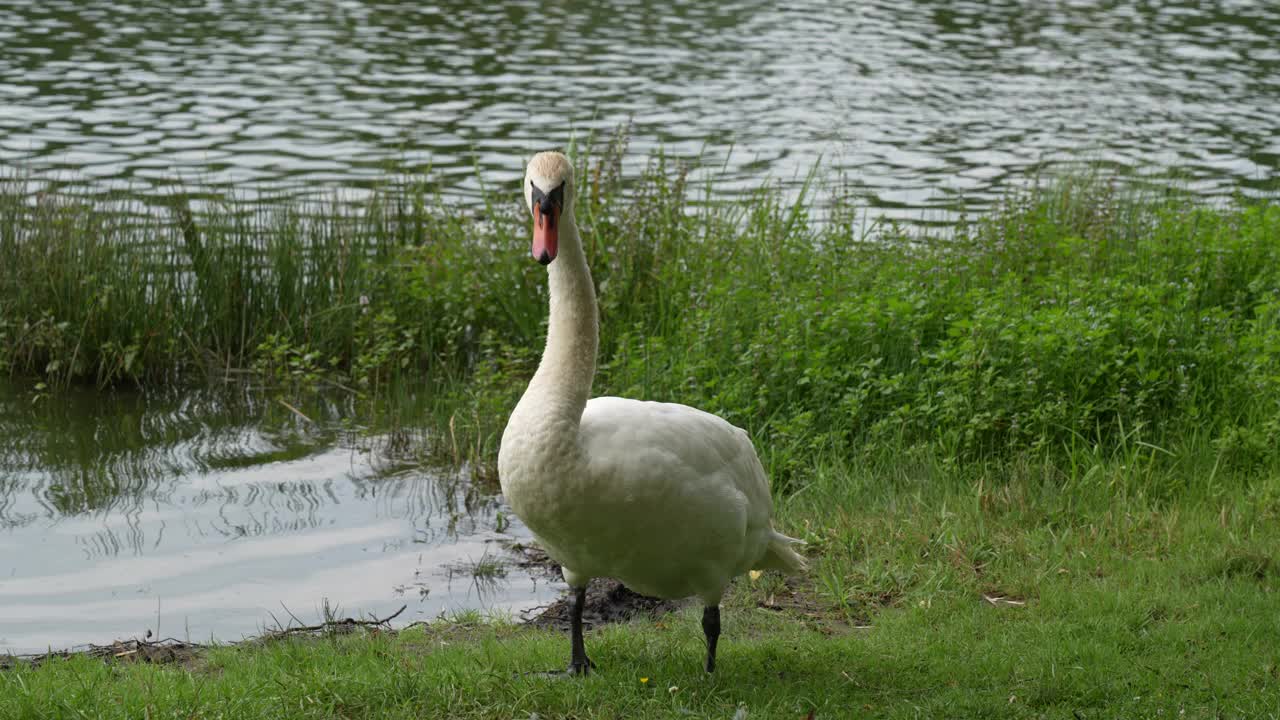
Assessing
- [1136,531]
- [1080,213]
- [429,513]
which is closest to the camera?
[1136,531]

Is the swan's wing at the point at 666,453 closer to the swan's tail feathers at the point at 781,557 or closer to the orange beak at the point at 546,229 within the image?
the swan's tail feathers at the point at 781,557

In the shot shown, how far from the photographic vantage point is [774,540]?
562 cm

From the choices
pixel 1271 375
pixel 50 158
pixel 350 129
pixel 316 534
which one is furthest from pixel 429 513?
pixel 350 129

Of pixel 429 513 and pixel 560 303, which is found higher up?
pixel 560 303

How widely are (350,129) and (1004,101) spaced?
10.2 metres

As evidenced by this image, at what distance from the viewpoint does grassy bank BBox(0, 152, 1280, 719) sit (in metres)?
5.23

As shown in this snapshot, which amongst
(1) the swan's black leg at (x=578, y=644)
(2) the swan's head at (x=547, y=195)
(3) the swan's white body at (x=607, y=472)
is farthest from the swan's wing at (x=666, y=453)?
(1) the swan's black leg at (x=578, y=644)

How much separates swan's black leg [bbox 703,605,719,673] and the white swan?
0.05 m

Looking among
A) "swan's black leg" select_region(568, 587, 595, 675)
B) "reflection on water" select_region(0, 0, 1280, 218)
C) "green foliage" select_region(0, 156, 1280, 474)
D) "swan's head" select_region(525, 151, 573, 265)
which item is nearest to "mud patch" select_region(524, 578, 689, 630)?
"swan's black leg" select_region(568, 587, 595, 675)

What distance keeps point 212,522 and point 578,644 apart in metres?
3.78

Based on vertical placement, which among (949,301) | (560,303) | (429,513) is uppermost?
(560,303)

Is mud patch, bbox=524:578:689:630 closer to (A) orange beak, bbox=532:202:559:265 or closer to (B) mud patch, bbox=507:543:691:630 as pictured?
(B) mud patch, bbox=507:543:691:630

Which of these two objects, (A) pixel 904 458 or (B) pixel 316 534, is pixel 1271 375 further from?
(B) pixel 316 534

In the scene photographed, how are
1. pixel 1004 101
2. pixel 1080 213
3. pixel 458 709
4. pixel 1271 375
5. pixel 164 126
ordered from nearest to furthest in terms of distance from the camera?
pixel 458 709, pixel 1271 375, pixel 1080 213, pixel 164 126, pixel 1004 101
